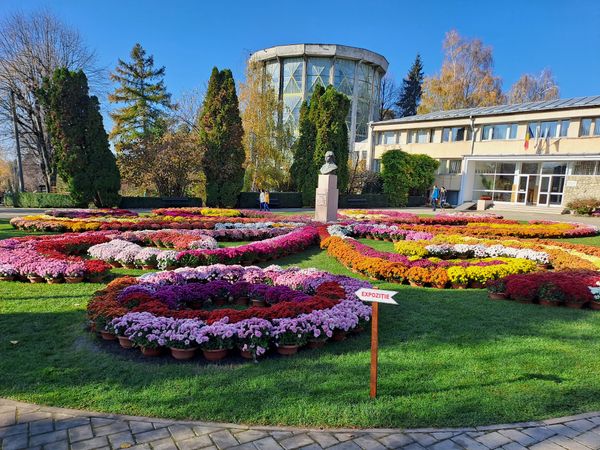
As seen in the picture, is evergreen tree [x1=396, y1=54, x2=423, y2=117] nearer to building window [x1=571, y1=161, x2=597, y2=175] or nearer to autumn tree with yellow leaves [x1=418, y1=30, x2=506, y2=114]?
autumn tree with yellow leaves [x1=418, y1=30, x2=506, y2=114]

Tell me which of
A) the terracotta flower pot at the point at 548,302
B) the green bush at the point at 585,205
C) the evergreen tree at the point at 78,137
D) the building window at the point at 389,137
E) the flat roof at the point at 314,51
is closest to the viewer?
the terracotta flower pot at the point at 548,302

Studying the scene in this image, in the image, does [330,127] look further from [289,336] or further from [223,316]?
[289,336]

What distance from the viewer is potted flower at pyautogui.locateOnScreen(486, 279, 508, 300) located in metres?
6.61

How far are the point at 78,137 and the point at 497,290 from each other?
21.6 m

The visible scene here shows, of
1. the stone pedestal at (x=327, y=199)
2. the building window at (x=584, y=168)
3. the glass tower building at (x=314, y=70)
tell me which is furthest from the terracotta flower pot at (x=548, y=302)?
the glass tower building at (x=314, y=70)

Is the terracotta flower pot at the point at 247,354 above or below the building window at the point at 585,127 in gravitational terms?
below

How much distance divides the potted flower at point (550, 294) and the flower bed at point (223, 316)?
9.44 feet

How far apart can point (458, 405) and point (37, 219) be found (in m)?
14.8

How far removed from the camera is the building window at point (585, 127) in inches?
974

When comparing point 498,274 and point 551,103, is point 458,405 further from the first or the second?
point 551,103

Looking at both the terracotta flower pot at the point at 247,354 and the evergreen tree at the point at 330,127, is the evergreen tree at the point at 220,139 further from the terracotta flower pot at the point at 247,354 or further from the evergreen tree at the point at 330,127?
the terracotta flower pot at the point at 247,354

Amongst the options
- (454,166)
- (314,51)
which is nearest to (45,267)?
(454,166)

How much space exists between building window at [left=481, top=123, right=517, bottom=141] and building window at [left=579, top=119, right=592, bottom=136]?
4109 millimetres

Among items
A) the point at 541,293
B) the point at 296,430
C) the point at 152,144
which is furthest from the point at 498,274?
the point at 152,144
